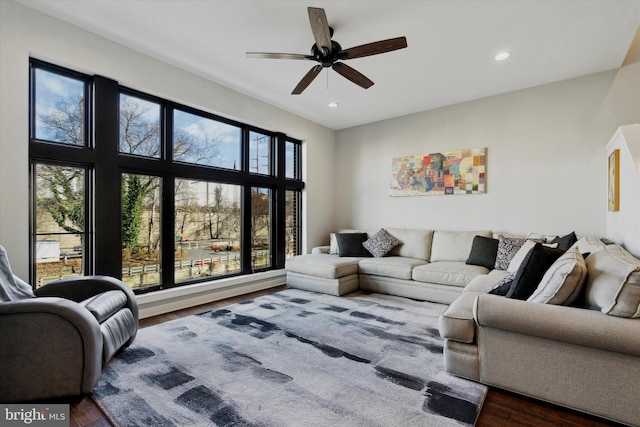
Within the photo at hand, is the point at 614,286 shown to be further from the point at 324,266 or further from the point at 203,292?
the point at 203,292

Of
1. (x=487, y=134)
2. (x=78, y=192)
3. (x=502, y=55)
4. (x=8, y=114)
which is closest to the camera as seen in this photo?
(x=8, y=114)

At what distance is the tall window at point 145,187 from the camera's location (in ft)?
9.34

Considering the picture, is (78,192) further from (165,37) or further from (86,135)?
(165,37)

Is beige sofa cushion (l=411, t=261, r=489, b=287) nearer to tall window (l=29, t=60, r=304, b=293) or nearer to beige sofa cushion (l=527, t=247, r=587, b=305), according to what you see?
beige sofa cushion (l=527, t=247, r=587, b=305)

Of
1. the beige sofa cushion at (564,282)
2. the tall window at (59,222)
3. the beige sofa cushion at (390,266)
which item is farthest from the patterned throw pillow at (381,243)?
the tall window at (59,222)

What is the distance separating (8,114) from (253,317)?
286 cm

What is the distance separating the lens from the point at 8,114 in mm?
2486

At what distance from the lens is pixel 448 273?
3.79m

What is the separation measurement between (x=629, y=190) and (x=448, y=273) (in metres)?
1.87

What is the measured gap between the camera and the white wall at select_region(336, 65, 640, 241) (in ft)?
12.3

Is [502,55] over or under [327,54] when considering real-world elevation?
over

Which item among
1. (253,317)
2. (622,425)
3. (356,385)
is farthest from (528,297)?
(253,317)

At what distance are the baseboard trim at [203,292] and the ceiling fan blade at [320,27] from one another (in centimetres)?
316

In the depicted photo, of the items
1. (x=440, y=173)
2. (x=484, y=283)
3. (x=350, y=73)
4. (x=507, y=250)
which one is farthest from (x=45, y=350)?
(x=440, y=173)
